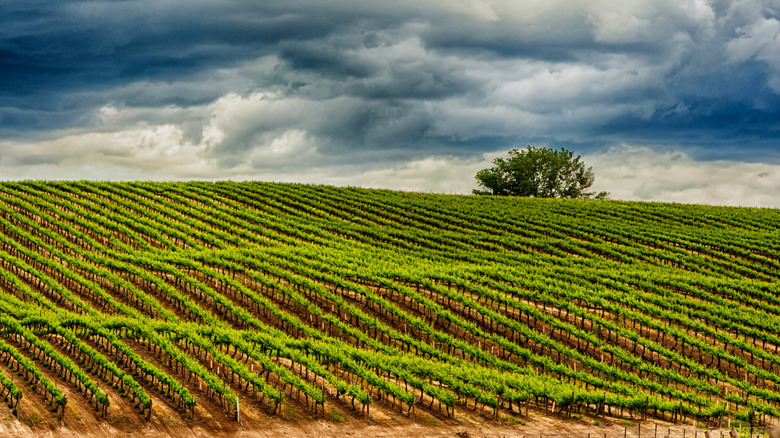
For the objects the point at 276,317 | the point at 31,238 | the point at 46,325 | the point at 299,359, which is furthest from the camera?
the point at 31,238

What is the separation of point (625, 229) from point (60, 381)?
1778 inches

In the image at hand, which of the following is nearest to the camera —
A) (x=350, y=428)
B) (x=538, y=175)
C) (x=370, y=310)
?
(x=350, y=428)

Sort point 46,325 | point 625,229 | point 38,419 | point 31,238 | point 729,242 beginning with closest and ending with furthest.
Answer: point 38,419
point 46,325
point 31,238
point 729,242
point 625,229

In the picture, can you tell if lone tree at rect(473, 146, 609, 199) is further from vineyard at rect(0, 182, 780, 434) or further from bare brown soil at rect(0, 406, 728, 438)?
bare brown soil at rect(0, 406, 728, 438)

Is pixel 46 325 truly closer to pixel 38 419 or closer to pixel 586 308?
pixel 38 419

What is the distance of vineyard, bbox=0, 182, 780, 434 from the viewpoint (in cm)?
2508

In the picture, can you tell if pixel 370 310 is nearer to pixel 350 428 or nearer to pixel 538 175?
pixel 350 428

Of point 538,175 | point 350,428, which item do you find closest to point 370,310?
point 350,428

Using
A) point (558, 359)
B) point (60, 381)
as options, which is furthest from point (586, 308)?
point (60, 381)

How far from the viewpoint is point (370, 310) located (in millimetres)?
35719

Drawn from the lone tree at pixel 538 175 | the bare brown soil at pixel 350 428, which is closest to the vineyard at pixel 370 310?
the bare brown soil at pixel 350 428

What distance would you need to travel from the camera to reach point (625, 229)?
56.2m

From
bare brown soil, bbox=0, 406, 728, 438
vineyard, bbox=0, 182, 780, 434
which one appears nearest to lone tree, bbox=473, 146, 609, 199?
vineyard, bbox=0, 182, 780, 434

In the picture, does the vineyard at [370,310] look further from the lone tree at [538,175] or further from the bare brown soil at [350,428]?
the lone tree at [538,175]
